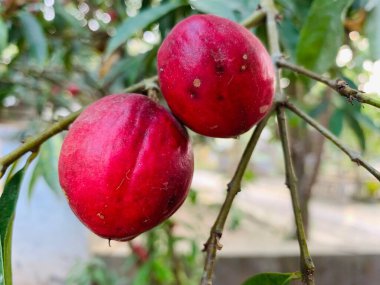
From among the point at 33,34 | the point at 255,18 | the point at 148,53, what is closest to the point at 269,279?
the point at 255,18

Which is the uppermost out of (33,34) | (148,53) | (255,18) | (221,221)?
(255,18)

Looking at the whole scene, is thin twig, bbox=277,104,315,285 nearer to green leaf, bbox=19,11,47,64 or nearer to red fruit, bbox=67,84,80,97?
green leaf, bbox=19,11,47,64

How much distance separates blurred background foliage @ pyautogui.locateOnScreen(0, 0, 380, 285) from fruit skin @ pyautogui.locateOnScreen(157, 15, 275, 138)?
Answer: 0.24 metres

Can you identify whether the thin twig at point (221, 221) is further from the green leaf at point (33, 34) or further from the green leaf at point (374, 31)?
the green leaf at point (33, 34)

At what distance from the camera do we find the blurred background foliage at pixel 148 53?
73cm

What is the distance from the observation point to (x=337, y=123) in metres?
1.14

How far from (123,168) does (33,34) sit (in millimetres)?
871

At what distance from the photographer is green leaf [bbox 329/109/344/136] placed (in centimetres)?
112

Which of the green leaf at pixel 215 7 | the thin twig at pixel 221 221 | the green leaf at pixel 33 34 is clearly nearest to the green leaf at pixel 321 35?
the green leaf at pixel 215 7

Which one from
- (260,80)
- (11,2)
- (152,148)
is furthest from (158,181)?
(11,2)

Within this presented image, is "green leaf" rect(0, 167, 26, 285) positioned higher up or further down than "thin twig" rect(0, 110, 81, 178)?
further down

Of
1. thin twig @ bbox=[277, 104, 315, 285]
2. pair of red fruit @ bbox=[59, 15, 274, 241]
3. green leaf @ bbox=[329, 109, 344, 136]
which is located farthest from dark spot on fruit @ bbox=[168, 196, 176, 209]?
green leaf @ bbox=[329, 109, 344, 136]

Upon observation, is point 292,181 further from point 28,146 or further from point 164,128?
point 28,146

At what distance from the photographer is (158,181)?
0.43 meters
